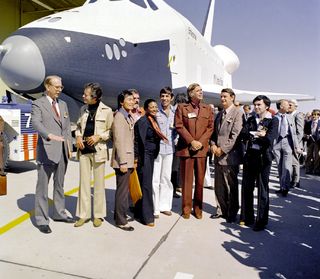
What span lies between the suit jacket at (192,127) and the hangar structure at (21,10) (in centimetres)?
1451

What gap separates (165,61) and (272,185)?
396 centimetres

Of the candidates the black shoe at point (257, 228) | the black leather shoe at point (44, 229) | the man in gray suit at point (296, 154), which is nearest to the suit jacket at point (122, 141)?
the black leather shoe at point (44, 229)

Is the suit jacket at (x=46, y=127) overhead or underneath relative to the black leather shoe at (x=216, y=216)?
overhead

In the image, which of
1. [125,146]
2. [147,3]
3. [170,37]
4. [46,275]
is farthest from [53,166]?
[147,3]

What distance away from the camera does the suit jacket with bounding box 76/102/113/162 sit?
3863 millimetres

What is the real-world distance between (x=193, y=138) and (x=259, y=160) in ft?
3.13

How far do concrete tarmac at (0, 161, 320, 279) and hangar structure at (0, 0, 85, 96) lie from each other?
14079 mm

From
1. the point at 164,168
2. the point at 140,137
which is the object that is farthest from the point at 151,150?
the point at 164,168

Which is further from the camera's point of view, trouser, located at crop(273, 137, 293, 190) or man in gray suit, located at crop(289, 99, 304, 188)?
man in gray suit, located at crop(289, 99, 304, 188)

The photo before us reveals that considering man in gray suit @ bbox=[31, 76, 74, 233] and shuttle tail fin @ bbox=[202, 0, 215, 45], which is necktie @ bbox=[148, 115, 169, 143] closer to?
man in gray suit @ bbox=[31, 76, 74, 233]

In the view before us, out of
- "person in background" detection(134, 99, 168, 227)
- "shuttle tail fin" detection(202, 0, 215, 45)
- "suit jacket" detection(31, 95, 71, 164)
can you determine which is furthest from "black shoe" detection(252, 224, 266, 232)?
"shuttle tail fin" detection(202, 0, 215, 45)

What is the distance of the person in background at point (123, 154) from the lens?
375 centimetres

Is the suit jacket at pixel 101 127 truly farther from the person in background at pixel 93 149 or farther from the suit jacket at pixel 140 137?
the suit jacket at pixel 140 137

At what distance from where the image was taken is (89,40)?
584cm
